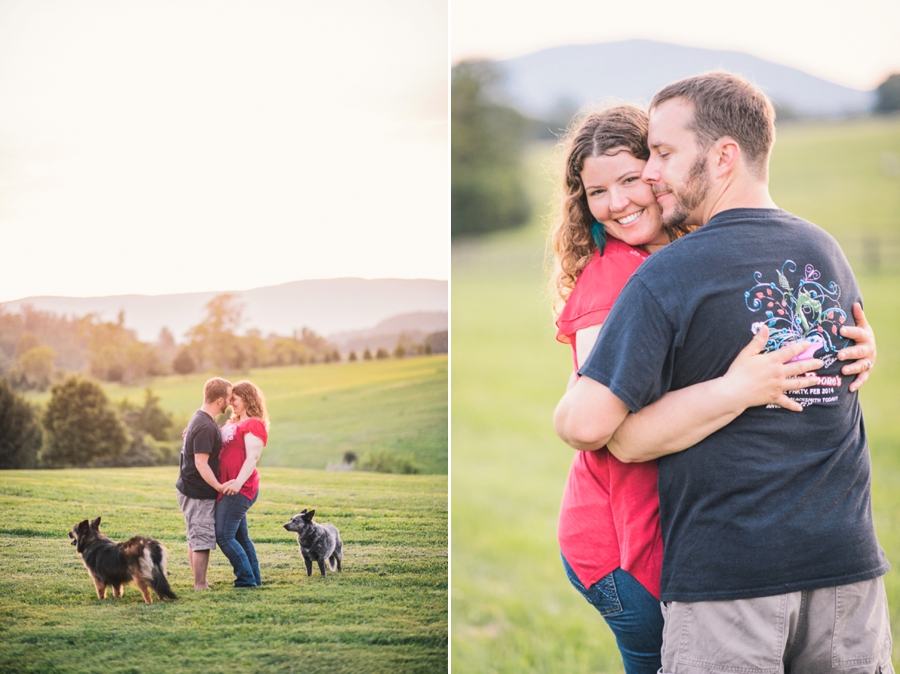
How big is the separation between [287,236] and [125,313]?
562 mm

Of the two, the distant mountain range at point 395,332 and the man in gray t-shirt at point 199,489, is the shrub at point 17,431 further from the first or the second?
the distant mountain range at point 395,332

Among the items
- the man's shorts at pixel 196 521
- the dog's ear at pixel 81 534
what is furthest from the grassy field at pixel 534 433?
the dog's ear at pixel 81 534

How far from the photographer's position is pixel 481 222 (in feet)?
94.4

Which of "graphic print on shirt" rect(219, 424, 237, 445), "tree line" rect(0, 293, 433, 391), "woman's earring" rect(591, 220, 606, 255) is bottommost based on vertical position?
"graphic print on shirt" rect(219, 424, 237, 445)

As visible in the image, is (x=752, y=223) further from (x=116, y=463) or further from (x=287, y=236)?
(x=116, y=463)

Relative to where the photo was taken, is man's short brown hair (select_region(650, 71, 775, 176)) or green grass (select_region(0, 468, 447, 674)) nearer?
man's short brown hair (select_region(650, 71, 775, 176))

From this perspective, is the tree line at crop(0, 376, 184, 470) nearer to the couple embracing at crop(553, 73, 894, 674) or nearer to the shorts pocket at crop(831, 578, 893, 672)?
the couple embracing at crop(553, 73, 894, 674)

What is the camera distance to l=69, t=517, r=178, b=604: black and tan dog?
238cm

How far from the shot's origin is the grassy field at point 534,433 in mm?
4145

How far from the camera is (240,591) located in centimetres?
252

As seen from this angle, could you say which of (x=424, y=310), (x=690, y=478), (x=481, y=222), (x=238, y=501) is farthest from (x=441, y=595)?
(x=481, y=222)

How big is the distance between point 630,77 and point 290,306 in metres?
23.6

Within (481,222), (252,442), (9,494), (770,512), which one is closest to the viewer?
(770,512)

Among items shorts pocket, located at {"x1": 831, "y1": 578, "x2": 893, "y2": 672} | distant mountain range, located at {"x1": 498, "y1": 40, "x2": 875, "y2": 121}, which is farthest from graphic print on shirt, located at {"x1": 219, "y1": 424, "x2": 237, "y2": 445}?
distant mountain range, located at {"x1": 498, "y1": 40, "x2": 875, "y2": 121}
